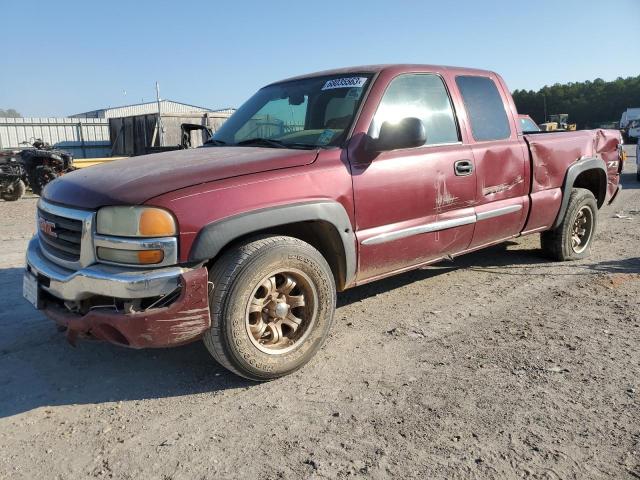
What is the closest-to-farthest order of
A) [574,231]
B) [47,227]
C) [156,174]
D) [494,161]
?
1. [156,174]
2. [47,227]
3. [494,161]
4. [574,231]

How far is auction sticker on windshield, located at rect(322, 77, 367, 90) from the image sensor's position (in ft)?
12.5

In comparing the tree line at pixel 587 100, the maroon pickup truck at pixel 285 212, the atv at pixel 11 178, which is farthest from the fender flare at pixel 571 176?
the tree line at pixel 587 100

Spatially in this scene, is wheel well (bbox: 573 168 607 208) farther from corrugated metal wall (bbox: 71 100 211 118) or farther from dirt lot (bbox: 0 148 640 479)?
corrugated metal wall (bbox: 71 100 211 118)

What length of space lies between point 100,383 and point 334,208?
178cm

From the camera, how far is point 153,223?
2686mm

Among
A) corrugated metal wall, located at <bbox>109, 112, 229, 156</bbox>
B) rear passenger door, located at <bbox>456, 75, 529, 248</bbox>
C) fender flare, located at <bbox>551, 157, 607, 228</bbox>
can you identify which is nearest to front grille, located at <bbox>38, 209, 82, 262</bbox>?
rear passenger door, located at <bbox>456, 75, 529, 248</bbox>

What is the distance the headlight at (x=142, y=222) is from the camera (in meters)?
2.68

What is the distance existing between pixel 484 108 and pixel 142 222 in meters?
3.18

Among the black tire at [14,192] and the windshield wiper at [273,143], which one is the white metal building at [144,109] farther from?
the windshield wiper at [273,143]

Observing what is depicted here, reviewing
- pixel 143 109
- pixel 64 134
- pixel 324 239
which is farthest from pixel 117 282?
pixel 143 109

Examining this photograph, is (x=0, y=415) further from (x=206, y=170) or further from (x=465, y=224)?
(x=465, y=224)

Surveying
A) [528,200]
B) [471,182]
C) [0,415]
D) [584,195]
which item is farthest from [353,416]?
[584,195]

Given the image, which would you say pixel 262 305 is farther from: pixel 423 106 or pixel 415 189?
pixel 423 106

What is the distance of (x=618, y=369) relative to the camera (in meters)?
3.16
